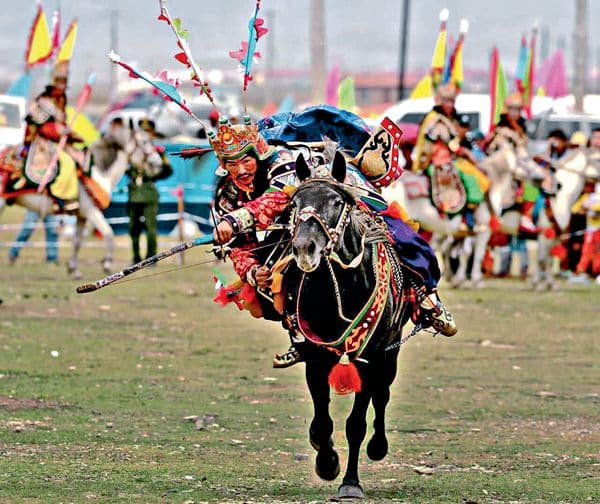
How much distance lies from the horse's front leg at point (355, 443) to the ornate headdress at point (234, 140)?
1.37 m

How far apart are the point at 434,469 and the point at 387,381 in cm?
66

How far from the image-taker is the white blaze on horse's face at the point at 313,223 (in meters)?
7.91

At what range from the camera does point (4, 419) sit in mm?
11109

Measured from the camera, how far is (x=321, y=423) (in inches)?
353

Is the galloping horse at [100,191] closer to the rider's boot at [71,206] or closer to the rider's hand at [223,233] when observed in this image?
the rider's boot at [71,206]

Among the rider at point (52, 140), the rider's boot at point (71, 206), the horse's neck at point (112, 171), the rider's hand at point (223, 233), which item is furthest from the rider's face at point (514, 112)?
the rider's hand at point (223, 233)

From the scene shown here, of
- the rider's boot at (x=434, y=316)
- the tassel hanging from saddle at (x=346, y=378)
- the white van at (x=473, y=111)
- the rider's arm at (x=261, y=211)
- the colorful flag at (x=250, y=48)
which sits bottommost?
the white van at (x=473, y=111)

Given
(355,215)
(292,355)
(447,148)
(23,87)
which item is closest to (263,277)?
(292,355)

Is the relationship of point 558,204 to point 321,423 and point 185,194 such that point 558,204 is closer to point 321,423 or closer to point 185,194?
point 185,194

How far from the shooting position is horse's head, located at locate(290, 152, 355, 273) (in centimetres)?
792

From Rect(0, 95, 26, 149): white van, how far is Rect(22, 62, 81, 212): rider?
7.22m

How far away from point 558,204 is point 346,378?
1525cm

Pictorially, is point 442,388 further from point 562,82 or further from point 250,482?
point 562,82

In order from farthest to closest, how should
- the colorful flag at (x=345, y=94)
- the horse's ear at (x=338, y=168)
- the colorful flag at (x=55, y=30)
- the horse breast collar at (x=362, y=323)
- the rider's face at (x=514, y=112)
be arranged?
the colorful flag at (x=55, y=30), the rider's face at (x=514, y=112), the colorful flag at (x=345, y=94), the horse breast collar at (x=362, y=323), the horse's ear at (x=338, y=168)
